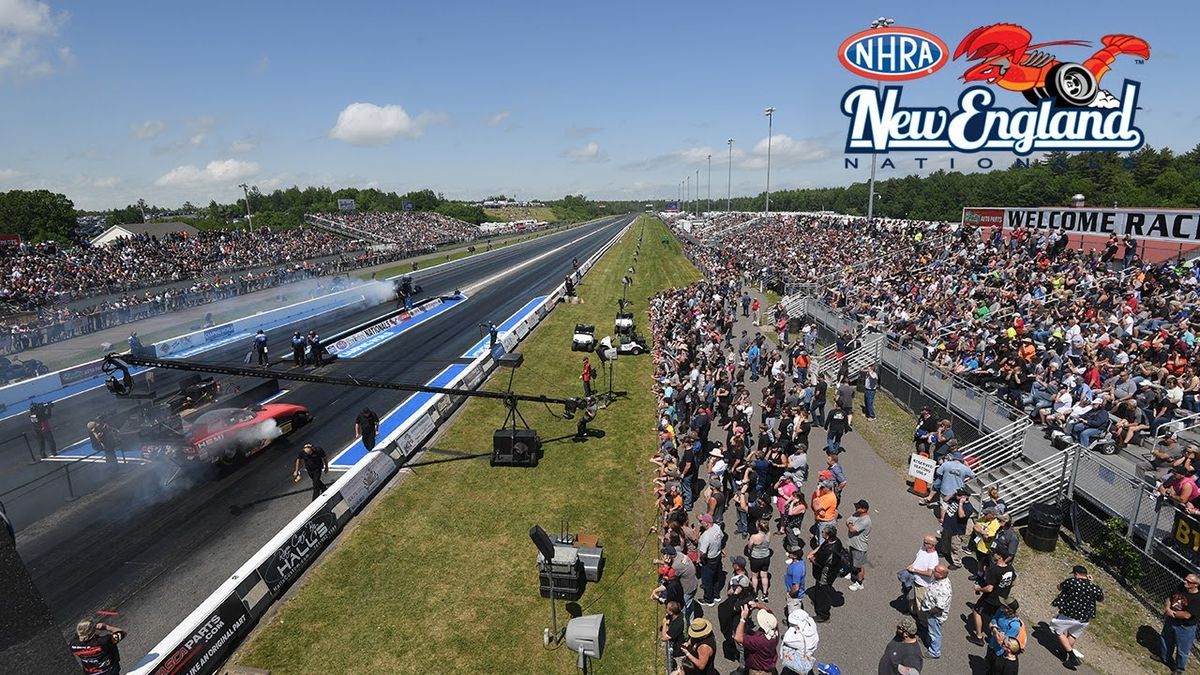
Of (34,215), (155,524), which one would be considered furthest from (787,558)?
(34,215)

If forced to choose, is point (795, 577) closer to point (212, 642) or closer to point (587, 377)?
point (212, 642)

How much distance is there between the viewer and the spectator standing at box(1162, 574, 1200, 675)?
317 inches

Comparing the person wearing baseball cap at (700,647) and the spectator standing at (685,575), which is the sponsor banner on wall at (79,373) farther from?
the person wearing baseball cap at (700,647)

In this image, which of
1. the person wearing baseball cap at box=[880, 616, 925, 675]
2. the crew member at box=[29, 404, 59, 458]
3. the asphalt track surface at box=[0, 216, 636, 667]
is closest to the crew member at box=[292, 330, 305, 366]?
the asphalt track surface at box=[0, 216, 636, 667]

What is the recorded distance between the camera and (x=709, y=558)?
10.0 metres

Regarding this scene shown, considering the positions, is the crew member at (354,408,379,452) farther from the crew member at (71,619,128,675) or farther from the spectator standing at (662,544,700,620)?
the spectator standing at (662,544,700,620)

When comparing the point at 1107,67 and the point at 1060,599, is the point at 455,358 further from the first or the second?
the point at 1107,67

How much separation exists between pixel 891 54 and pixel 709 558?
21.0 metres

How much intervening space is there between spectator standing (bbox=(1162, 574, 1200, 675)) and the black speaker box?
44.5 feet

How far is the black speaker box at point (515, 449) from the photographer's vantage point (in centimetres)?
1723

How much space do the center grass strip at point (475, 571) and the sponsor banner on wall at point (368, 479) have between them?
20.4 inches

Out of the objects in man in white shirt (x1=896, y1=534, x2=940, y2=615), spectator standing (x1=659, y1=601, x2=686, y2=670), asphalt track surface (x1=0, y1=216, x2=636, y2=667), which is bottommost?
asphalt track surface (x1=0, y1=216, x2=636, y2=667)

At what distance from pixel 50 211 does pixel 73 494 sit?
126191 mm

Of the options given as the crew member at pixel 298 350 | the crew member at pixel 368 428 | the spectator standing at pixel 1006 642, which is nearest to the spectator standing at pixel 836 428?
the spectator standing at pixel 1006 642
